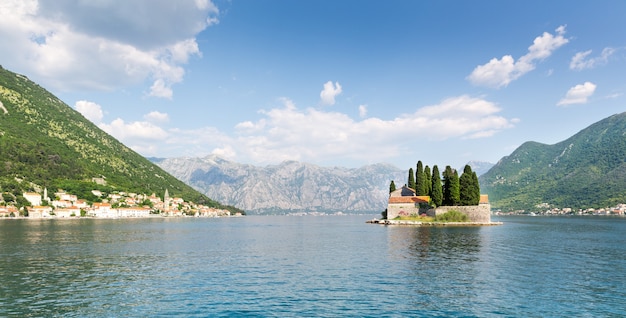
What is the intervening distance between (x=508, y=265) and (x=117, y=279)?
39.8 m

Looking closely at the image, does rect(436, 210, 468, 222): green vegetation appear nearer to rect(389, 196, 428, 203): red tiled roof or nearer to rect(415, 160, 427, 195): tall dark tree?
rect(389, 196, 428, 203): red tiled roof

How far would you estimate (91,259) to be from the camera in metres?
47.3

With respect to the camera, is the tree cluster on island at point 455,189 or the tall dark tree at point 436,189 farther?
the tall dark tree at point 436,189

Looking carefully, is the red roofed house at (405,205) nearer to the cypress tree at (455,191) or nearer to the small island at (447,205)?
the small island at (447,205)

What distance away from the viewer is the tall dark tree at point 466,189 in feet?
387

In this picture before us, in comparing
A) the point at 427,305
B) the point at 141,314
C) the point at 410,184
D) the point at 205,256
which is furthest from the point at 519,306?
the point at 410,184

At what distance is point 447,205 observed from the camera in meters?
122

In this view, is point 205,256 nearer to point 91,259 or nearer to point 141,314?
point 91,259

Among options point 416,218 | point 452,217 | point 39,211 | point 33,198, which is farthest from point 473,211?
point 33,198

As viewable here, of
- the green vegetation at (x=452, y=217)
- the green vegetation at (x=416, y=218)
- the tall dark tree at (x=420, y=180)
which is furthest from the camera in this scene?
the tall dark tree at (x=420, y=180)

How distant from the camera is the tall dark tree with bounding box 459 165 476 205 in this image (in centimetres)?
11788

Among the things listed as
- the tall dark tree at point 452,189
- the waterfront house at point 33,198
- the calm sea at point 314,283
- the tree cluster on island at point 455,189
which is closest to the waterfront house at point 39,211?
the waterfront house at point 33,198

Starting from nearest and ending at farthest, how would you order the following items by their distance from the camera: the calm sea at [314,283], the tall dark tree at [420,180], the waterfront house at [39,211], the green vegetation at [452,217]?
the calm sea at [314,283] < the green vegetation at [452,217] < the tall dark tree at [420,180] < the waterfront house at [39,211]

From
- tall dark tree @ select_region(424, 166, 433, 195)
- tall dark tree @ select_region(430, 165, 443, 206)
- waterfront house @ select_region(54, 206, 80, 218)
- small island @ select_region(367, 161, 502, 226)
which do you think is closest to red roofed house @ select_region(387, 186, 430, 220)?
small island @ select_region(367, 161, 502, 226)
